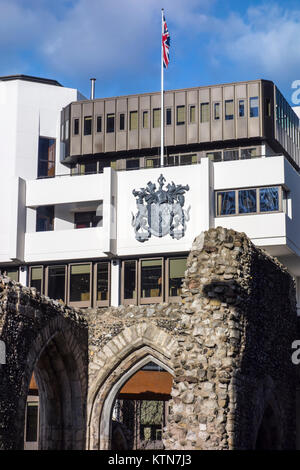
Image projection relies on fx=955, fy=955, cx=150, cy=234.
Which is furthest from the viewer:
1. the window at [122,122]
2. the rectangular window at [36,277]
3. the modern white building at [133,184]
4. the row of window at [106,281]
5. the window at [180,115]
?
the window at [122,122]

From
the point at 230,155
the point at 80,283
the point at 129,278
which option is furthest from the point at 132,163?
the point at 80,283

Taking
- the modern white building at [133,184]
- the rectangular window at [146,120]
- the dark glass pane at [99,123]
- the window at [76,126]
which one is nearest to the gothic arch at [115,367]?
the modern white building at [133,184]

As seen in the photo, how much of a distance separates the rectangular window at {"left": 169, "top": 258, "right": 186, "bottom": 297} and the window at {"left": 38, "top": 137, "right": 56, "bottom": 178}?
9.73 meters

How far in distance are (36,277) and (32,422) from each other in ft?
24.2

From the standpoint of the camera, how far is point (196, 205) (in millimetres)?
44531

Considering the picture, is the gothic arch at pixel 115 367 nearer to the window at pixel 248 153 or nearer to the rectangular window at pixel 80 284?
the rectangular window at pixel 80 284

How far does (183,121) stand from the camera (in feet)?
156

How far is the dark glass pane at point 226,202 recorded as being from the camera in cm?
4416

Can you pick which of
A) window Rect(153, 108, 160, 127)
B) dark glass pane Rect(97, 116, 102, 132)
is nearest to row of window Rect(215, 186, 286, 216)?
window Rect(153, 108, 160, 127)

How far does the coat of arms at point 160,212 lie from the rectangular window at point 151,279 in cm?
127

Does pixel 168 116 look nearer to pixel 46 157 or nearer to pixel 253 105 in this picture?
pixel 253 105
